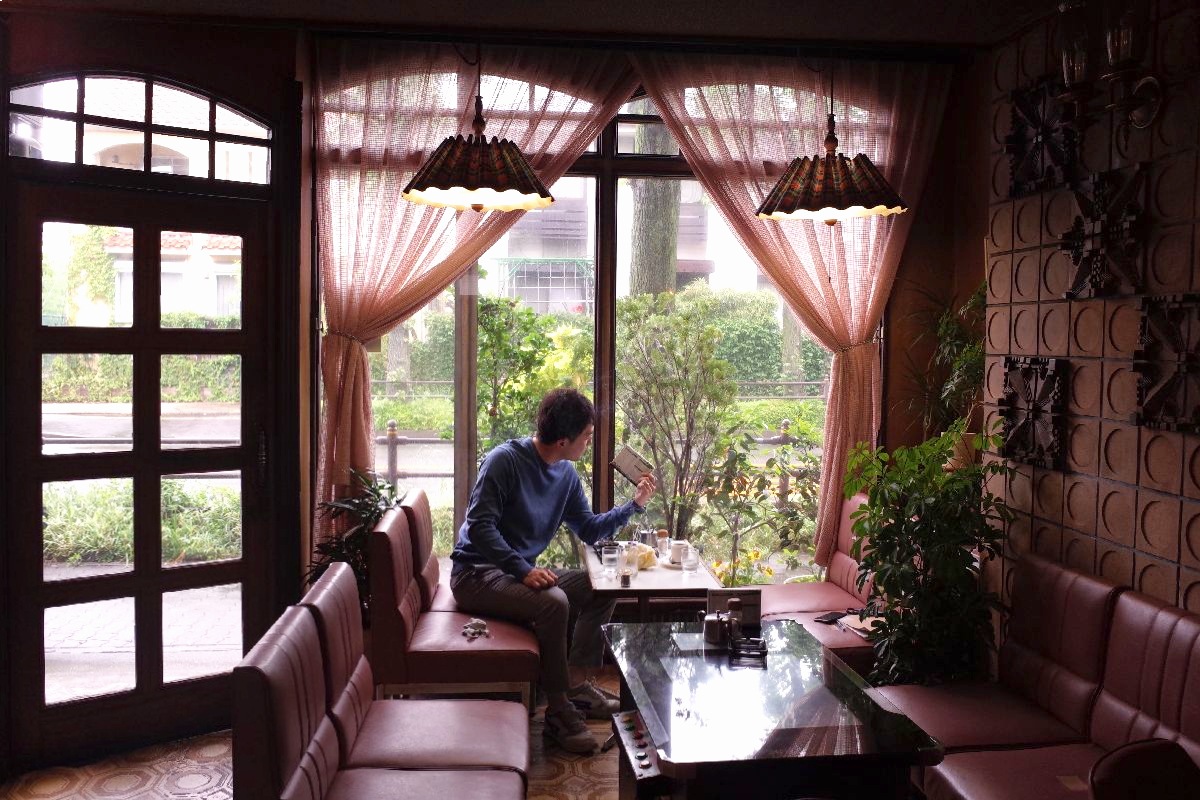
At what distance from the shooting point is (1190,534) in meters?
2.91

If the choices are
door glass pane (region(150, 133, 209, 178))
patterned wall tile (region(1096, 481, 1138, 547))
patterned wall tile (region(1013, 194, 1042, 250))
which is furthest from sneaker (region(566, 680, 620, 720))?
door glass pane (region(150, 133, 209, 178))

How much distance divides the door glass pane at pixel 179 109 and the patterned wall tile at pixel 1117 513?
12.1 feet

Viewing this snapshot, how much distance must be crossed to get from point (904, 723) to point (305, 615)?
164cm

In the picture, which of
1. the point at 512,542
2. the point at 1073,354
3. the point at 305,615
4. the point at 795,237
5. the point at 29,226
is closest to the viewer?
the point at 305,615

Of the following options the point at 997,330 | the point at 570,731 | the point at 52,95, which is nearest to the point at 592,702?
the point at 570,731

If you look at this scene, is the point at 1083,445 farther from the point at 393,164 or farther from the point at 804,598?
the point at 393,164

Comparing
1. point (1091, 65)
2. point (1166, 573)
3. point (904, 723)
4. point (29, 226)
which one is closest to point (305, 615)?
point (904, 723)

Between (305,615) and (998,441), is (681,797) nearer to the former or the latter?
(305,615)

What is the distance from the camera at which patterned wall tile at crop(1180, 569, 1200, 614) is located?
288cm

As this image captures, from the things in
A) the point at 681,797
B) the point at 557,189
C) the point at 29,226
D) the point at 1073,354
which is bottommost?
the point at 681,797

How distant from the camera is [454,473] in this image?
16.3 feet

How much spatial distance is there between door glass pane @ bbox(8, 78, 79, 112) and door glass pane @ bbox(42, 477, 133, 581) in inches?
56.5

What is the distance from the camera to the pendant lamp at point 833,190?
129 inches

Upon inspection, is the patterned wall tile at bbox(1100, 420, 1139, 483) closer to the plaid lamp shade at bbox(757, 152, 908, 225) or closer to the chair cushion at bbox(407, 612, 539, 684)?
the plaid lamp shade at bbox(757, 152, 908, 225)
